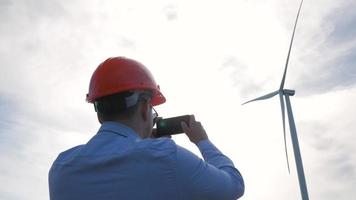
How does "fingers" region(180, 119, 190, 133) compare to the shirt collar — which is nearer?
the shirt collar

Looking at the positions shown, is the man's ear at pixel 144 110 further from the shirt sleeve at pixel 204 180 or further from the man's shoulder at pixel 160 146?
the shirt sleeve at pixel 204 180

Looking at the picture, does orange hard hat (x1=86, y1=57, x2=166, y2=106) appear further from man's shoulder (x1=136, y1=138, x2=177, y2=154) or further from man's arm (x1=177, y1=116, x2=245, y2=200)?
man's arm (x1=177, y1=116, x2=245, y2=200)

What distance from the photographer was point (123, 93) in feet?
21.8

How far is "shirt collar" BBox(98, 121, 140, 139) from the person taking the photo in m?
6.23

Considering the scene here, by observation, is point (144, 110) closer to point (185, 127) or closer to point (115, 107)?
point (115, 107)

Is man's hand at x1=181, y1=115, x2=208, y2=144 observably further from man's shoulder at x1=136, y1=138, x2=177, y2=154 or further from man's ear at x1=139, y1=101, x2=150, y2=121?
man's shoulder at x1=136, y1=138, x2=177, y2=154

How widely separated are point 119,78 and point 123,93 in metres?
0.23

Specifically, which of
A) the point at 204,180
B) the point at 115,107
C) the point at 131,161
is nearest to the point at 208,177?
the point at 204,180

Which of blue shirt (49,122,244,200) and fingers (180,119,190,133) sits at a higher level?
fingers (180,119,190,133)

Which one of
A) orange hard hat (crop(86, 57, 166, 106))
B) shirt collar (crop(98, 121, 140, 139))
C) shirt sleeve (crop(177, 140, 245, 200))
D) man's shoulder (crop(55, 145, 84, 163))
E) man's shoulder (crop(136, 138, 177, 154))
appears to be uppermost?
orange hard hat (crop(86, 57, 166, 106))

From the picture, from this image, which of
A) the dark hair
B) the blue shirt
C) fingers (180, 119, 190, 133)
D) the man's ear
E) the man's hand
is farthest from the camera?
fingers (180, 119, 190, 133)

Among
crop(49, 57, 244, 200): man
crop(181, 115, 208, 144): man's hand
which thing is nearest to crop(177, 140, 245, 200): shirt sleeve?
crop(49, 57, 244, 200): man

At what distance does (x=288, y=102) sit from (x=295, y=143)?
425cm

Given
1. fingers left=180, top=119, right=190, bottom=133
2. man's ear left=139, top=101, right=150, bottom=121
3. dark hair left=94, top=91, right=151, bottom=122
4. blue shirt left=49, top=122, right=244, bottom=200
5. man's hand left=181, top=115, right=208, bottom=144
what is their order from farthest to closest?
fingers left=180, top=119, right=190, bottom=133 < man's hand left=181, top=115, right=208, bottom=144 < man's ear left=139, top=101, right=150, bottom=121 < dark hair left=94, top=91, right=151, bottom=122 < blue shirt left=49, top=122, right=244, bottom=200
